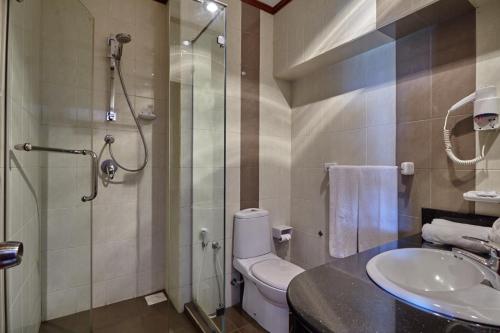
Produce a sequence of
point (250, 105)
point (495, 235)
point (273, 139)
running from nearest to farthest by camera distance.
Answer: point (495, 235) → point (250, 105) → point (273, 139)

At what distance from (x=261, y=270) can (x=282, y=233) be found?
49cm

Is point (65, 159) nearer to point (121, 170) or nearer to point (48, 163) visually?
point (48, 163)

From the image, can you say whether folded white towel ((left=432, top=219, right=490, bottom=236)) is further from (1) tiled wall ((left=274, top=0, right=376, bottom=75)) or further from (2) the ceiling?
(2) the ceiling

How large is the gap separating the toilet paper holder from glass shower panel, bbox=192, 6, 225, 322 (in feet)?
1.93

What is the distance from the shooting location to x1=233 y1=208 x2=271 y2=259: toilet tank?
74.9 inches

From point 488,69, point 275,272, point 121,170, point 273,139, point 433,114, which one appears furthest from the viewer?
point 273,139

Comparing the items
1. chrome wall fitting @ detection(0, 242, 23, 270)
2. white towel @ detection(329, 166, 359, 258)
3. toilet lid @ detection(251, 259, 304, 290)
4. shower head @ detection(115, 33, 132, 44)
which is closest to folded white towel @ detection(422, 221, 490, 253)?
white towel @ detection(329, 166, 359, 258)

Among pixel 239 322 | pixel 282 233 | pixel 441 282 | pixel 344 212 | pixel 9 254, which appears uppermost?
pixel 9 254

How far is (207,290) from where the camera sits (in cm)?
173

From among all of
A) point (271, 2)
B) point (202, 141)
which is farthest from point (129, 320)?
point (271, 2)

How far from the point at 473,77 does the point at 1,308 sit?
217cm

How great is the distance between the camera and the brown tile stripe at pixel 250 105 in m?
2.04

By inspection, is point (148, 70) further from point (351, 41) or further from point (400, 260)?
point (400, 260)

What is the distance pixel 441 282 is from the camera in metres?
0.92
